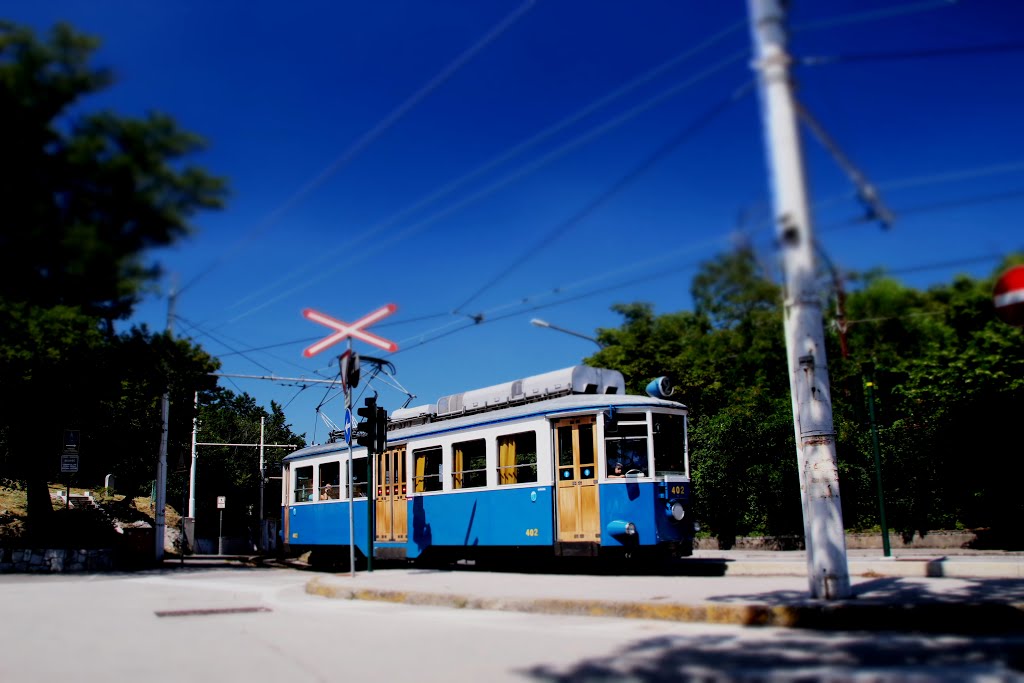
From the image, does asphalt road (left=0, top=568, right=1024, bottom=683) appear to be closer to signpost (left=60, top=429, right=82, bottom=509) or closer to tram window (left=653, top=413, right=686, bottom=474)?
tram window (left=653, top=413, right=686, bottom=474)

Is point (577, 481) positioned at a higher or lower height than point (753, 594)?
higher

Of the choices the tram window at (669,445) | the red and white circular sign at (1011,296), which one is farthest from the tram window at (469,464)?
the red and white circular sign at (1011,296)

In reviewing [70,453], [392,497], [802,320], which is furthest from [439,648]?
[70,453]

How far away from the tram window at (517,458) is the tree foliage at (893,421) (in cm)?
334

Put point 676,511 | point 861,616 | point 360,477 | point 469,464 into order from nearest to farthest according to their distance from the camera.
A: point 861,616
point 676,511
point 469,464
point 360,477

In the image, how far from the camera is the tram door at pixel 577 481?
14656mm

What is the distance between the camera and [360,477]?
20.0 m

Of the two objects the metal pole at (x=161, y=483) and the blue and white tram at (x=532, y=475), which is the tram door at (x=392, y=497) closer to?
the blue and white tram at (x=532, y=475)

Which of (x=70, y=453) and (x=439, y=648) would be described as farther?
(x=70, y=453)

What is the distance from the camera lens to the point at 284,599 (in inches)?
491

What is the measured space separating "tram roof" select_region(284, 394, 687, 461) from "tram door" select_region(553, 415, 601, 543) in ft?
0.78

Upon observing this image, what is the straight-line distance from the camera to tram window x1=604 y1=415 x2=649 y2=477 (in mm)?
14734

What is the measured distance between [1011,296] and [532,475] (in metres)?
9.28

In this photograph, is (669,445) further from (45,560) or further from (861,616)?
(45,560)
